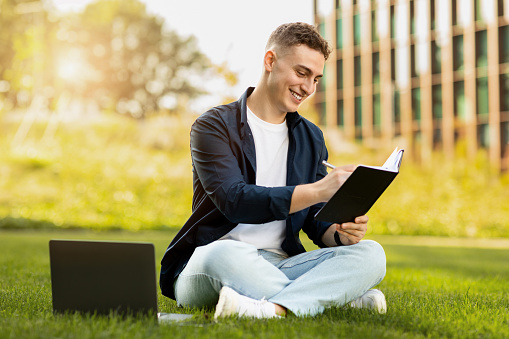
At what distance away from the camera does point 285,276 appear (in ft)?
9.93

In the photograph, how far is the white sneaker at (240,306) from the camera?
2695 mm

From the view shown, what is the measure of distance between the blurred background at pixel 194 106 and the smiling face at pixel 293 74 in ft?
34.3

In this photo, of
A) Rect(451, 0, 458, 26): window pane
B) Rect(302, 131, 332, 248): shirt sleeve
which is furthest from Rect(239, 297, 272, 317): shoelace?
Rect(451, 0, 458, 26): window pane

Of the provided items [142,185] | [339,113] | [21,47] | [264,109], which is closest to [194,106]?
[142,185]

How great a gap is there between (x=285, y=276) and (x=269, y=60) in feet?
3.71

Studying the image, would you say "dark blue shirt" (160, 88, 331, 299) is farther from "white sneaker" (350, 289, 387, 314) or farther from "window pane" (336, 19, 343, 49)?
"window pane" (336, 19, 343, 49)

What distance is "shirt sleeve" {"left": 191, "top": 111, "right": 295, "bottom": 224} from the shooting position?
282 cm

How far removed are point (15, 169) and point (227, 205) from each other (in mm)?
16932

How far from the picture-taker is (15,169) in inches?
723

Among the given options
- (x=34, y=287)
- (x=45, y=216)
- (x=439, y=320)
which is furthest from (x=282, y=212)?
(x=45, y=216)

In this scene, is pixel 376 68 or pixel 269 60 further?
pixel 376 68

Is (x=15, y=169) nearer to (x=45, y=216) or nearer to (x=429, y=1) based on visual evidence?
(x=45, y=216)

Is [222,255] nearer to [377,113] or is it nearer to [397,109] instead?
[397,109]

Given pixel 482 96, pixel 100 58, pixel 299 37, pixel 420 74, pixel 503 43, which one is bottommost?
pixel 299 37
